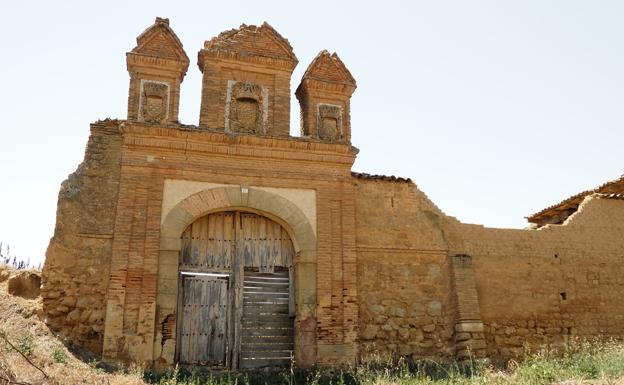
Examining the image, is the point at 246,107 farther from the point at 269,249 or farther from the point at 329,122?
the point at 269,249

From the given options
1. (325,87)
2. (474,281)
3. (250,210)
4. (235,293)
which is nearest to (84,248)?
(235,293)

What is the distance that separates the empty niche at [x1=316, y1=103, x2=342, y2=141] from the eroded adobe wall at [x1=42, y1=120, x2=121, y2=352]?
402 cm

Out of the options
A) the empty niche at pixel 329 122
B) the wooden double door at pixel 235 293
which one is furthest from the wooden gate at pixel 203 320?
the empty niche at pixel 329 122

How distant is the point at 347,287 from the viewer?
36.1 feet

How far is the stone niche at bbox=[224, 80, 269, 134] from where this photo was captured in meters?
11.7

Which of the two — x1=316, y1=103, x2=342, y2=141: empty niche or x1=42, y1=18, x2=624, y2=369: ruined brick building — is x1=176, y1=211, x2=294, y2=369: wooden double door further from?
x1=316, y1=103, x2=342, y2=141: empty niche

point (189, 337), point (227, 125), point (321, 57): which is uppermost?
point (321, 57)

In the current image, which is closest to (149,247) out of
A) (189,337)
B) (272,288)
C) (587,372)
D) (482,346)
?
(189,337)

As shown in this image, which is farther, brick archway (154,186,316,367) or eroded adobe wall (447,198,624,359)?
eroded adobe wall (447,198,624,359)

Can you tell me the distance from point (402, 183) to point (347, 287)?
2.62 meters


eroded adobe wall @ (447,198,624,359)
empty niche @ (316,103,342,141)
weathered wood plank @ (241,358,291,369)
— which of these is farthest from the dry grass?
eroded adobe wall @ (447,198,624,359)

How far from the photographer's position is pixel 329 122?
12180 millimetres

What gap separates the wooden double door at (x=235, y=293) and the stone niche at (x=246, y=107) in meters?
1.78

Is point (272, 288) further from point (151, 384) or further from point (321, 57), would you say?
point (321, 57)
